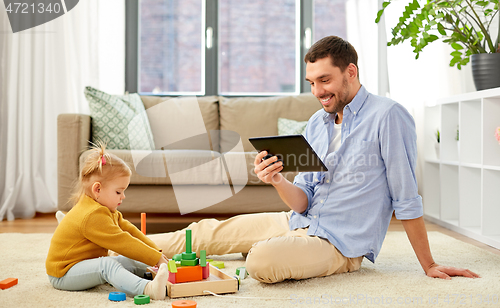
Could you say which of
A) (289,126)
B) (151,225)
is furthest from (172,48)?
(151,225)

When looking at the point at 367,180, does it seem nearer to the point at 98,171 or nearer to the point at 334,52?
the point at 334,52

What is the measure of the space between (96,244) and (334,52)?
93cm

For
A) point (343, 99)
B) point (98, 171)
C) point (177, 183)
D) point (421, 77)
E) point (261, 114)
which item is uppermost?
point (421, 77)

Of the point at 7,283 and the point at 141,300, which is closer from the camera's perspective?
the point at 141,300

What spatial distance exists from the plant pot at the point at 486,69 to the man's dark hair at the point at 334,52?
118cm

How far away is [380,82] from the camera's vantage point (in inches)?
136

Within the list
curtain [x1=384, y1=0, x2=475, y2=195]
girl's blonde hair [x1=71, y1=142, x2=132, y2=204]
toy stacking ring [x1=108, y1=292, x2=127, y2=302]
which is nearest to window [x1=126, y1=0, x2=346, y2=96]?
curtain [x1=384, y1=0, x2=475, y2=195]

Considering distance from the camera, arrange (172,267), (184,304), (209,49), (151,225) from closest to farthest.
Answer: (184,304) < (172,267) < (151,225) < (209,49)

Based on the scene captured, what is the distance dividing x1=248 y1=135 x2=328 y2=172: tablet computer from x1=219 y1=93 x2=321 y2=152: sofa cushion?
1.76 meters

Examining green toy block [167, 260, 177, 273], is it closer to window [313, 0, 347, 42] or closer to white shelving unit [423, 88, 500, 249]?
white shelving unit [423, 88, 500, 249]

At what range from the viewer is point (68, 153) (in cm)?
247

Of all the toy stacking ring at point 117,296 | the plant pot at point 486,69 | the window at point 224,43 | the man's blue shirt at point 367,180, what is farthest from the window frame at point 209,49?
the toy stacking ring at point 117,296

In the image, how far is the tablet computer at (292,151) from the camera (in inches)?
50.9

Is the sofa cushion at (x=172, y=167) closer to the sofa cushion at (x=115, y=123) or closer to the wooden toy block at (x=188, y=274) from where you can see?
the sofa cushion at (x=115, y=123)
